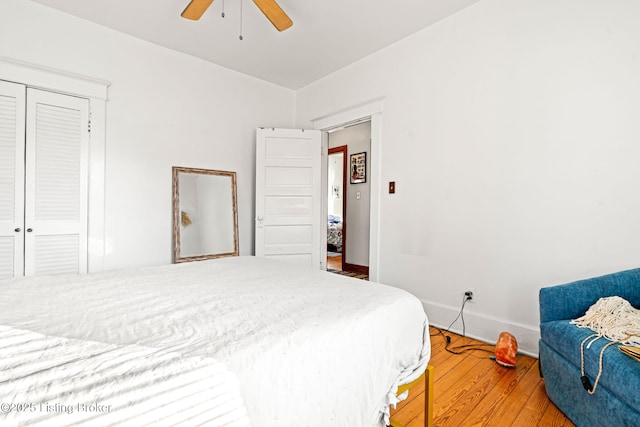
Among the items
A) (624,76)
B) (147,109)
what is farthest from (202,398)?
(147,109)

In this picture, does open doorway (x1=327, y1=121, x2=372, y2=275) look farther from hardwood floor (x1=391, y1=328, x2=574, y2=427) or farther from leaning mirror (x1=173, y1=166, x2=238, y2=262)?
hardwood floor (x1=391, y1=328, x2=574, y2=427)

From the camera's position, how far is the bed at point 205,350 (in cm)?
59

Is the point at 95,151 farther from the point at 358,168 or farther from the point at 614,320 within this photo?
the point at 614,320

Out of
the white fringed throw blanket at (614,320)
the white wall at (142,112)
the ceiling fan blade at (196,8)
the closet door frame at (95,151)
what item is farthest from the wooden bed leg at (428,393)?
the closet door frame at (95,151)

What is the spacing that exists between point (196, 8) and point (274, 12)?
1.83 feet

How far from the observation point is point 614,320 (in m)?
1.47

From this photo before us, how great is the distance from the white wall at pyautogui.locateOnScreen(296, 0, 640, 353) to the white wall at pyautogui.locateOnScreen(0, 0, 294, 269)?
6.30ft

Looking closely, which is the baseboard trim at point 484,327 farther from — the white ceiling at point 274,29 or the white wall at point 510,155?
the white ceiling at point 274,29

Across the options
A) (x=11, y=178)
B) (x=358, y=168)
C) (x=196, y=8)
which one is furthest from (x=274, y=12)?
(x=358, y=168)

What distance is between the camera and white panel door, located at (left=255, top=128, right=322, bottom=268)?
381 centimetres

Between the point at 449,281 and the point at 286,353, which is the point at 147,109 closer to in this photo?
the point at 286,353

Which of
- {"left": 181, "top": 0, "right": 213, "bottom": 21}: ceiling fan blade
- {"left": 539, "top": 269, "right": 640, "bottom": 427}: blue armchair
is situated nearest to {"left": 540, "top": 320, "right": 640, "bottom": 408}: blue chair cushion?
{"left": 539, "top": 269, "right": 640, "bottom": 427}: blue armchair

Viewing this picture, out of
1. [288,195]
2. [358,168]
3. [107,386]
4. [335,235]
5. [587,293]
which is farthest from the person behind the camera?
[335,235]

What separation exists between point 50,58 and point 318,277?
3.03 m
